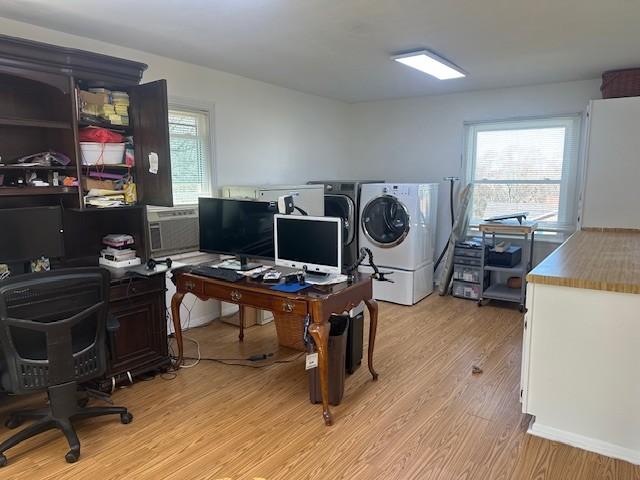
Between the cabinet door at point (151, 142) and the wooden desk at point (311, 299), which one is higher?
the cabinet door at point (151, 142)

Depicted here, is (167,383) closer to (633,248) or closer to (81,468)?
(81,468)

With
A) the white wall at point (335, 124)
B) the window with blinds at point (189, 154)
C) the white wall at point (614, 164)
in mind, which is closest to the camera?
the white wall at point (614, 164)

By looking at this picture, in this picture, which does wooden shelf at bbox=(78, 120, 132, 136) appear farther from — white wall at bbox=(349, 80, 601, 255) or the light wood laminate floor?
white wall at bbox=(349, 80, 601, 255)

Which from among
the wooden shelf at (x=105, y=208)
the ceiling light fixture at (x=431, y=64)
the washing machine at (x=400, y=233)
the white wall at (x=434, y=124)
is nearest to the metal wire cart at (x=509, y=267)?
the washing machine at (x=400, y=233)

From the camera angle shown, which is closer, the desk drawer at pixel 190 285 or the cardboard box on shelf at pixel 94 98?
the cardboard box on shelf at pixel 94 98

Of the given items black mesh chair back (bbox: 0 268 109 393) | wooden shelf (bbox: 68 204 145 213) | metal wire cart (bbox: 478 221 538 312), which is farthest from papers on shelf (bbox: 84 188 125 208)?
metal wire cart (bbox: 478 221 538 312)

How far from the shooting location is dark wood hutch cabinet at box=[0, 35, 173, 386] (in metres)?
2.63

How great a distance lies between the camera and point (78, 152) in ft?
9.16

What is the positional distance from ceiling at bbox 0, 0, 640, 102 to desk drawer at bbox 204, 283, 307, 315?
170 centimetres

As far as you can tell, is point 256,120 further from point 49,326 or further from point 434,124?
point 49,326

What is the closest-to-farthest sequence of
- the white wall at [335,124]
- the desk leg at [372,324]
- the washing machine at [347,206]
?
the desk leg at [372,324]
the white wall at [335,124]
the washing machine at [347,206]

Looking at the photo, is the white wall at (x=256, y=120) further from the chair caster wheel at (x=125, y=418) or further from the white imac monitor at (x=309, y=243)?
the chair caster wheel at (x=125, y=418)

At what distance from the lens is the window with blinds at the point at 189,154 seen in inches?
153

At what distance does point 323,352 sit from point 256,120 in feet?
9.69
